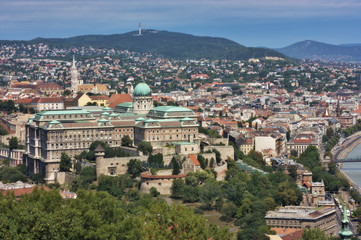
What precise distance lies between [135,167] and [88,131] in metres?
7.18

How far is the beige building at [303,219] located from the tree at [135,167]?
35.6ft

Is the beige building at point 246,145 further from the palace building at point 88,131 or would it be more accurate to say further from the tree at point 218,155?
the tree at point 218,155

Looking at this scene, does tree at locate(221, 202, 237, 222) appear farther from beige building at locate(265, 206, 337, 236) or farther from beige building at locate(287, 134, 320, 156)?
beige building at locate(287, 134, 320, 156)

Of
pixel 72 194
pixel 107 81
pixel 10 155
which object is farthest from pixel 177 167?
pixel 107 81

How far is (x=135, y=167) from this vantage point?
6297 cm

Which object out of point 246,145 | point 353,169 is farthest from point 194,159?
point 353,169

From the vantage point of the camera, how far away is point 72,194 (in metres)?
55.9

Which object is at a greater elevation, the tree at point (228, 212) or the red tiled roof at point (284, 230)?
the tree at point (228, 212)

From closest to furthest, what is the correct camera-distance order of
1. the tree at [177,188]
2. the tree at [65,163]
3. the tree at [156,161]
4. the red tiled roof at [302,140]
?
the tree at [177,188] < the tree at [156,161] < the tree at [65,163] < the red tiled roof at [302,140]

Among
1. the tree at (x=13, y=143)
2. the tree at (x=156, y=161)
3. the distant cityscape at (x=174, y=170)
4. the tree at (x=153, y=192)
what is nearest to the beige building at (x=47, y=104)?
the distant cityscape at (x=174, y=170)

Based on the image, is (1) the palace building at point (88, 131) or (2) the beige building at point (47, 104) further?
(2) the beige building at point (47, 104)

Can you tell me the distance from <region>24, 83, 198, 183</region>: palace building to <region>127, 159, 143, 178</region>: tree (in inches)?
162

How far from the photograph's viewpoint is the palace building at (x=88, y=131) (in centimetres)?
6712

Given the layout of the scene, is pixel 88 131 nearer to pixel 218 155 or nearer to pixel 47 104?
pixel 218 155
